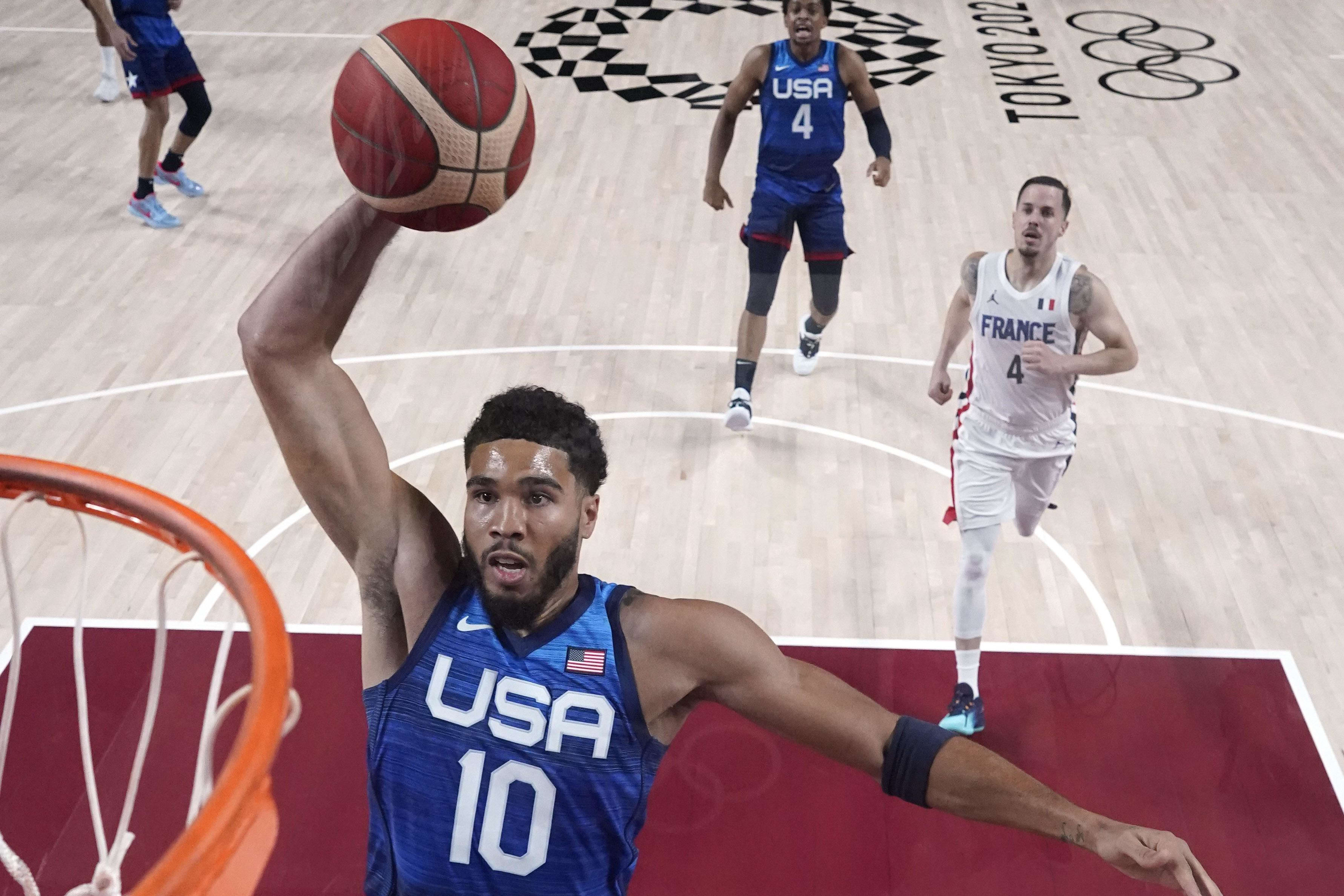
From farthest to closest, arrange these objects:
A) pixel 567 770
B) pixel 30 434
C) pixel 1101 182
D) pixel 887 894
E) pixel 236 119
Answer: pixel 236 119 < pixel 1101 182 < pixel 30 434 < pixel 887 894 < pixel 567 770

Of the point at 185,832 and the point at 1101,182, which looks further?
the point at 1101,182

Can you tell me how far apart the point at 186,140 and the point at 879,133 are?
4.43 meters

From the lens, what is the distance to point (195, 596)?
5078 millimetres

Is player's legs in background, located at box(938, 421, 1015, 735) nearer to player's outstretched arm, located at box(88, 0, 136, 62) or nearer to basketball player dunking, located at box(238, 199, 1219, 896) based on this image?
basketball player dunking, located at box(238, 199, 1219, 896)

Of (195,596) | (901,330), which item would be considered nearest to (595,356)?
(901,330)

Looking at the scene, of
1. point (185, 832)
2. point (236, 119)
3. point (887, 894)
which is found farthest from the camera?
point (236, 119)

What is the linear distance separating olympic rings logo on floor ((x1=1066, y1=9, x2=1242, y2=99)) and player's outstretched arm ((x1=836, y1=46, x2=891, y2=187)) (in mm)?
4851

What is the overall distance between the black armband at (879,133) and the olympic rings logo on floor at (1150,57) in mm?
4838

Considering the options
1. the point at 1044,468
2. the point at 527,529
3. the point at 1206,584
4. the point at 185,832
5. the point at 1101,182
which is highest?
the point at 185,832

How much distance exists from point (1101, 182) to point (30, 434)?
6.69 metres

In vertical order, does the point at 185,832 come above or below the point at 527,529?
above

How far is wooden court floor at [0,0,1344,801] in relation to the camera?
529 cm

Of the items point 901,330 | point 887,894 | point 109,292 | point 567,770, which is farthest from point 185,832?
point 109,292

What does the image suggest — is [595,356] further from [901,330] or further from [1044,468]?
[1044,468]
